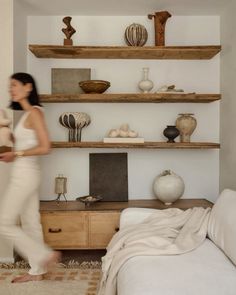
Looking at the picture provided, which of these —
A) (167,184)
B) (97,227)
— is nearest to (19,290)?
(97,227)

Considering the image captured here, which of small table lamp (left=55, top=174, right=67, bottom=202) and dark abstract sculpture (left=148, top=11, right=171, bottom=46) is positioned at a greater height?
dark abstract sculpture (left=148, top=11, right=171, bottom=46)

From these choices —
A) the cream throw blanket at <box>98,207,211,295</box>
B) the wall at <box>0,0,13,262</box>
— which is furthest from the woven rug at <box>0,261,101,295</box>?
the cream throw blanket at <box>98,207,211,295</box>

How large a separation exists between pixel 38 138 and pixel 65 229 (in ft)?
3.68

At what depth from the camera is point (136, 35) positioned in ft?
11.7

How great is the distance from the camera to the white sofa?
1.64 m

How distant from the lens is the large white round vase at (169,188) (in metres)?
3.51

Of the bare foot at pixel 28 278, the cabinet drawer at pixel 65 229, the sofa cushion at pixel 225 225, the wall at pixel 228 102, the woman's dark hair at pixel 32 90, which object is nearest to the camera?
the sofa cushion at pixel 225 225

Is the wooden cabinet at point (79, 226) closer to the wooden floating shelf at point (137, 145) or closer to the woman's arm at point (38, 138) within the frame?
the wooden floating shelf at point (137, 145)

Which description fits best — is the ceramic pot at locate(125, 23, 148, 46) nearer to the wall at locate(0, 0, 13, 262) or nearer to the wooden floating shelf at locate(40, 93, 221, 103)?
the wooden floating shelf at locate(40, 93, 221, 103)

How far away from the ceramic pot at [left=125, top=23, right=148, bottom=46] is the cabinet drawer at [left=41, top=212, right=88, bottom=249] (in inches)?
65.3

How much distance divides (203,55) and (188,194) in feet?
4.57

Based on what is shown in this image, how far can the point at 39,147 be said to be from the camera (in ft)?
8.16

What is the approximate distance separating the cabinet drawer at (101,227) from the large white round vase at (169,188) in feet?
1.59

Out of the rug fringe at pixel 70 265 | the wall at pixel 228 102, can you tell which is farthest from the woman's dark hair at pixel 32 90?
the wall at pixel 228 102
